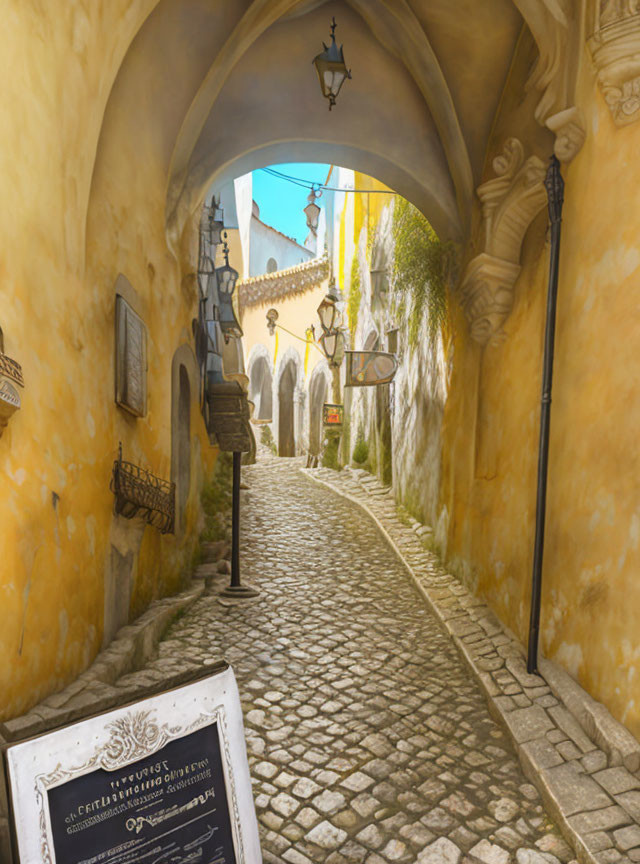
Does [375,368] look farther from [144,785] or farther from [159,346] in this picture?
[144,785]

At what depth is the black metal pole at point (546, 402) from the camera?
4215 millimetres

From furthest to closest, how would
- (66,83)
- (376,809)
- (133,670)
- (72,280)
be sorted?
(133,670)
(72,280)
(66,83)
(376,809)

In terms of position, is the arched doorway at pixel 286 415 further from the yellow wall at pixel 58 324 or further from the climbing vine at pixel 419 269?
the yellow wall at pixel 58 324

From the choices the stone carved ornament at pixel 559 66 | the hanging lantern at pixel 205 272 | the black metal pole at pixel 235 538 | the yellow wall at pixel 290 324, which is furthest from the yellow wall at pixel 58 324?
the yellow wall at pixel 290 324

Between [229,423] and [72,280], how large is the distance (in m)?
4.17

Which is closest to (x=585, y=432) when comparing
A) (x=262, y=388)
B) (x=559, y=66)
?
(x=559, y=66)

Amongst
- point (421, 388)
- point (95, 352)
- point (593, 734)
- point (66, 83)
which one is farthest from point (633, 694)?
point (421, 388)

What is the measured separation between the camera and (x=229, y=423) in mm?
7520

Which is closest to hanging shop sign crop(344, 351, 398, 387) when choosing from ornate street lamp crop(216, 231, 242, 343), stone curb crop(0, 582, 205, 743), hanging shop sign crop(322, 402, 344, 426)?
ornate street lamp crop(216, 231, 242, 343)

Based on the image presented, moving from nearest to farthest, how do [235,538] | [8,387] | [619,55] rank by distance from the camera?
[8,387] → [619,55] → [235,538]

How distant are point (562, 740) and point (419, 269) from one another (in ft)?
21.9

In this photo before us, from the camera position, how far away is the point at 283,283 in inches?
985

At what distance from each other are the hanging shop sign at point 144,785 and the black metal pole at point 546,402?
2809mm

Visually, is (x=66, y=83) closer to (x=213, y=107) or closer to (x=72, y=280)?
(x=72, y=280)
